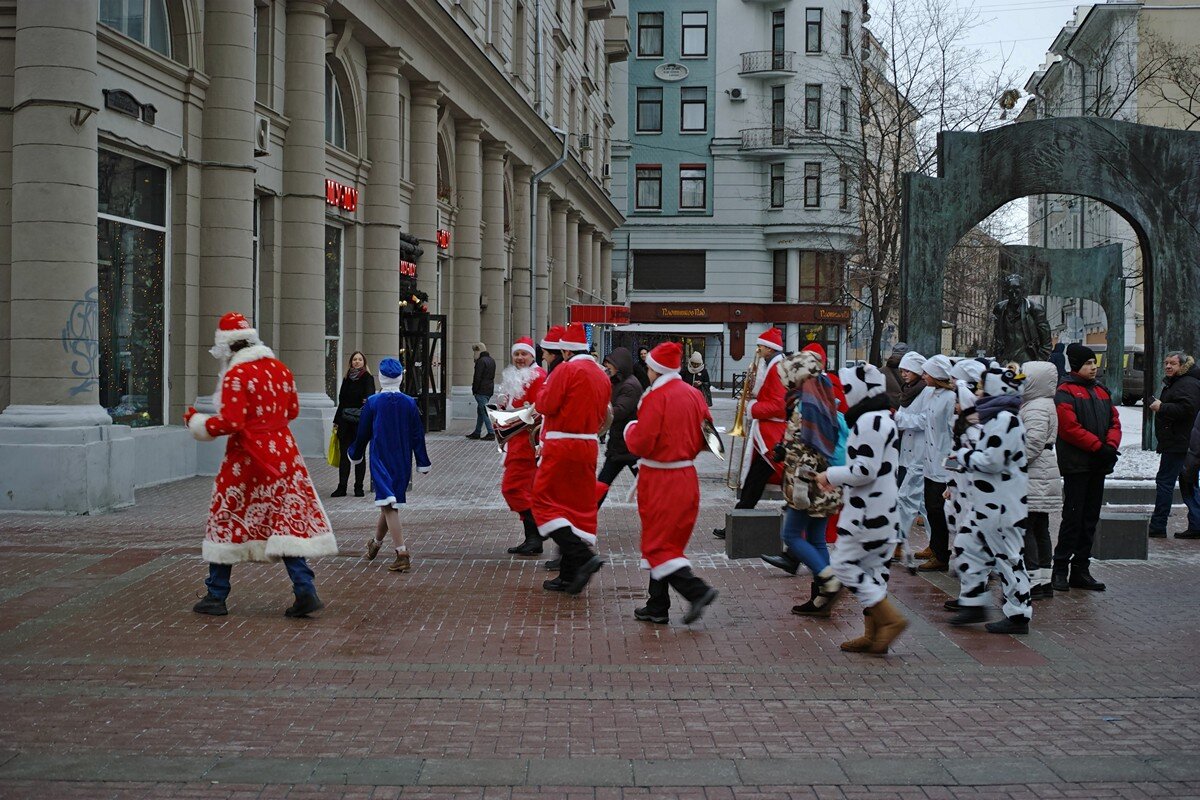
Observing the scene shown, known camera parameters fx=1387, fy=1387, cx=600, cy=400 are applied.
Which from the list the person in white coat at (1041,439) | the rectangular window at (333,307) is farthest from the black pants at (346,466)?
the person in white coat at (1041,439)

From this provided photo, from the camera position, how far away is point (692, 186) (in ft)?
202

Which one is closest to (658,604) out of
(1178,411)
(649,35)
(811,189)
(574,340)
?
(574,340)

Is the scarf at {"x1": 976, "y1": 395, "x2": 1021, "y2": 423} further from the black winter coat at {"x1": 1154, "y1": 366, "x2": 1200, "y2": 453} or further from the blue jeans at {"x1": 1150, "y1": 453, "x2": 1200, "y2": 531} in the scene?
the blue jeans at {"x1": 1150, "y1": 453, "x2": 1200, "y2": 531}

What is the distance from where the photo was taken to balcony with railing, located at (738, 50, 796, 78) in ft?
197

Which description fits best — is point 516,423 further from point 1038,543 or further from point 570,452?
point 1038,543

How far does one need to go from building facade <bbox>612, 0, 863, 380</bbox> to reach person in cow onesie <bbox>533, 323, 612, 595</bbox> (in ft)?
162

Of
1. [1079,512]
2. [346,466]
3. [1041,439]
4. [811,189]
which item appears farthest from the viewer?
[811,189]

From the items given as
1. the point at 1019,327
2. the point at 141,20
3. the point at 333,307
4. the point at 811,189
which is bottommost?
the point at 1019,327

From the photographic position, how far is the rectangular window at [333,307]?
2247cm

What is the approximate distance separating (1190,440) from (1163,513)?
87 cm

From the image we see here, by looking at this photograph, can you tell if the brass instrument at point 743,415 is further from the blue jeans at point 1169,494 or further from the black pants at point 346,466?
the black pants at point 346,466

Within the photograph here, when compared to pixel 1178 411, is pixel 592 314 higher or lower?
higher

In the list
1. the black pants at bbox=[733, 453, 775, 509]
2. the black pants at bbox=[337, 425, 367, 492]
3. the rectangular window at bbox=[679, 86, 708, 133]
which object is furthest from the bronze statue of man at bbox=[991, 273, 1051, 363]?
the rectangular window at bbox=[679, 86, 708, 133]

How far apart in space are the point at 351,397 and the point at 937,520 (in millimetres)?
7375
